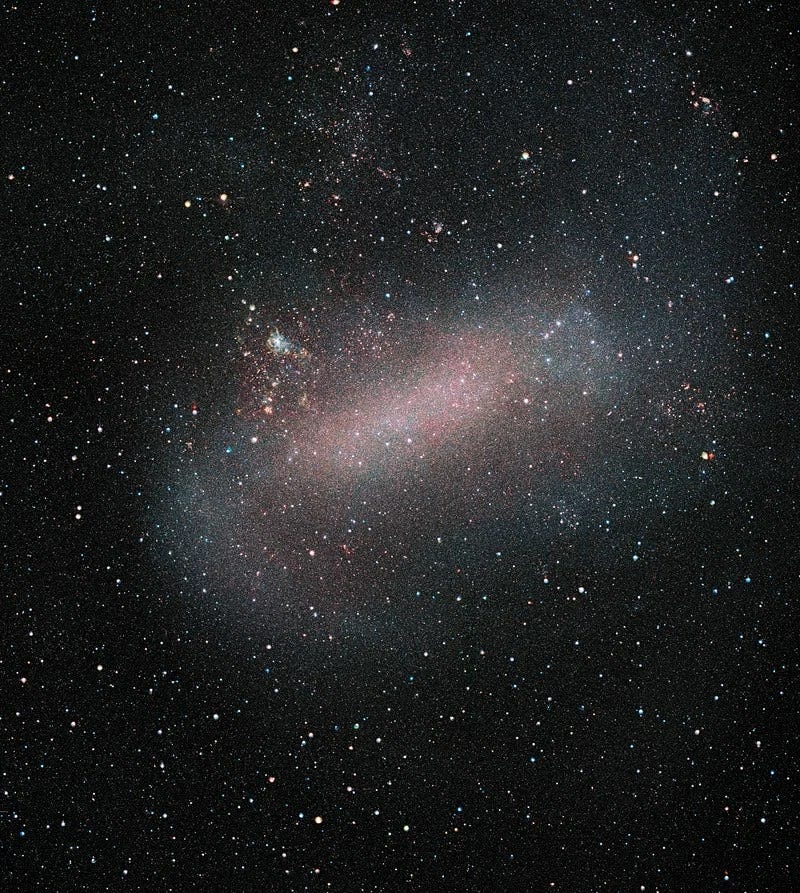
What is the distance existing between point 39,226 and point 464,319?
32 cm

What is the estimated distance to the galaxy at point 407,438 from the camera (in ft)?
1.75

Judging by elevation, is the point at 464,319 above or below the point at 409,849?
above

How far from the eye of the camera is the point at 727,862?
0.56 metres

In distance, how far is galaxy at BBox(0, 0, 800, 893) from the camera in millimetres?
534

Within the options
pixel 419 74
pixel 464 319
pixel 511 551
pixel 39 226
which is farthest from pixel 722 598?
pixel 39 226

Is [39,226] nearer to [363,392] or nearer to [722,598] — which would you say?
[363,392]

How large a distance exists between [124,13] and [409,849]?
647mm

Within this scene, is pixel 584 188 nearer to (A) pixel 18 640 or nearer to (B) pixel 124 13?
(B) pixel 124 13

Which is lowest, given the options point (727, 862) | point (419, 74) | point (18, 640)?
point (727, 862)


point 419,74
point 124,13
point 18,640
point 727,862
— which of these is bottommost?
point 727,862

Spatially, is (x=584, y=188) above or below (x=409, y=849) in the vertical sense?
above

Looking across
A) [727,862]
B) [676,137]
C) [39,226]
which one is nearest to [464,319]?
[676,137]

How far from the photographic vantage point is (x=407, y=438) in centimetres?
54

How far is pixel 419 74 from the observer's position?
530 mm
